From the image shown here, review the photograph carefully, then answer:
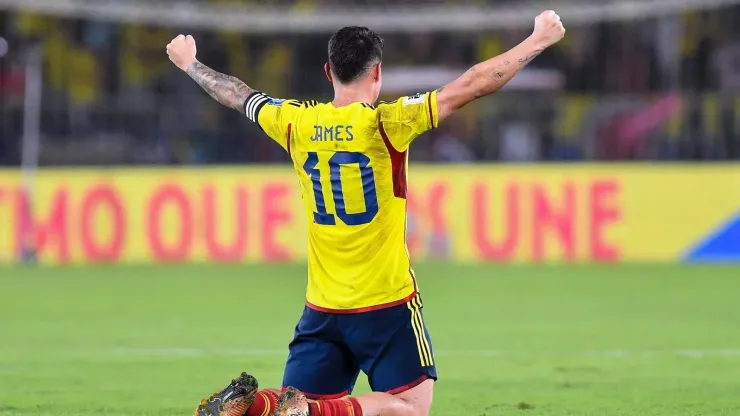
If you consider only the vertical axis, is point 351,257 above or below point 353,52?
below

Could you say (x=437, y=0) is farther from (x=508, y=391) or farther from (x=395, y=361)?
(x=395, y=361)

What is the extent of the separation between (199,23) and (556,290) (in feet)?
45.0

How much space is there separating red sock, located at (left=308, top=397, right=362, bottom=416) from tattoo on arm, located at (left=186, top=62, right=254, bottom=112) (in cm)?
146

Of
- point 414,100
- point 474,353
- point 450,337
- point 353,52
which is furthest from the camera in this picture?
point 450,337

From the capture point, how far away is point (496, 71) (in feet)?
18.7

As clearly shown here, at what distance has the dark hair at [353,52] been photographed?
5.92m

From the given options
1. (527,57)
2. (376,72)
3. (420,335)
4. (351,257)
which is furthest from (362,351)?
(527,57)

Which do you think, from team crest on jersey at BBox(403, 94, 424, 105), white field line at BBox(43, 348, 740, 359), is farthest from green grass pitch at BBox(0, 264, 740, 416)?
team crest on jersey at BBox(403, 94, 424, 105)

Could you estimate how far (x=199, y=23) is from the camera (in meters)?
27.7

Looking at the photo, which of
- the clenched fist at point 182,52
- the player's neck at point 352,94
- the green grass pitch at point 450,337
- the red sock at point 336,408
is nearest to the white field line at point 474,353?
the green grass pitch at point 450,337

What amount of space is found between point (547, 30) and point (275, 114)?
1.33 meters

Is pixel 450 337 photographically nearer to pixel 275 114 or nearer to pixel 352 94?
pixel 275 114

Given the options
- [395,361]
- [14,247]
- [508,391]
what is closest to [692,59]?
[14,247]

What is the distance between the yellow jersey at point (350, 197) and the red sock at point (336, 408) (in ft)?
1.35
